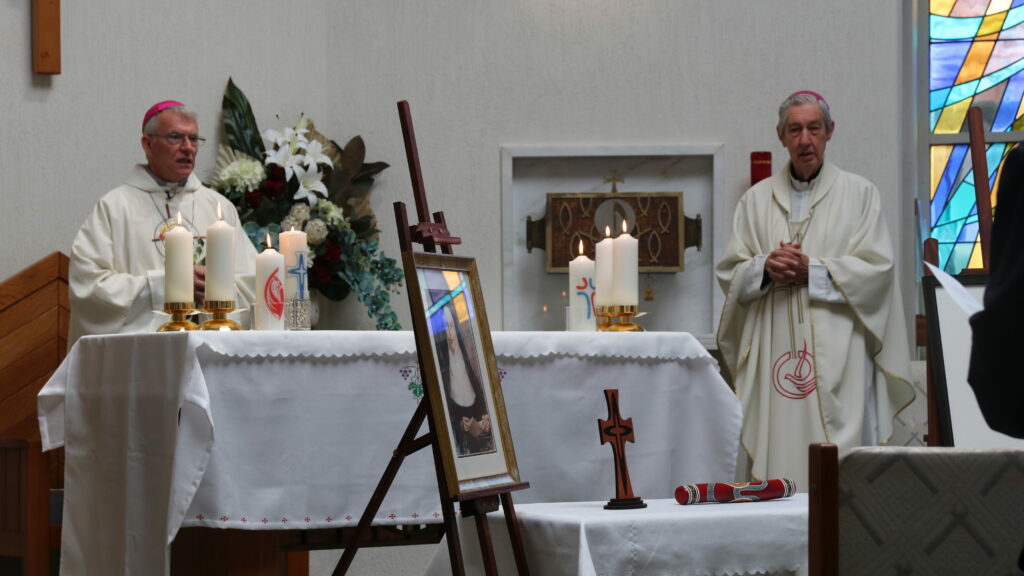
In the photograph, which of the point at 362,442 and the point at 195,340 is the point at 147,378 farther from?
the point at 362,442

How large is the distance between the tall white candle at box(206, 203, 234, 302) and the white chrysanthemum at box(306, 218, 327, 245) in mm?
2069

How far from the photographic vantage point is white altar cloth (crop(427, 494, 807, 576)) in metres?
2.88

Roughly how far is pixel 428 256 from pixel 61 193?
2.71 metres

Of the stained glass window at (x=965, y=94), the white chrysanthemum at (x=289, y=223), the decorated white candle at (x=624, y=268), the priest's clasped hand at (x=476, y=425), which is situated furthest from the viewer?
the stained glass window at (x=965, y=94)

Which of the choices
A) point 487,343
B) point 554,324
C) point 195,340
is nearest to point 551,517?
point 487,343

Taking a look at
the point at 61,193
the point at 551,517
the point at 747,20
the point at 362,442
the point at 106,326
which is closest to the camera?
the point at 551,517

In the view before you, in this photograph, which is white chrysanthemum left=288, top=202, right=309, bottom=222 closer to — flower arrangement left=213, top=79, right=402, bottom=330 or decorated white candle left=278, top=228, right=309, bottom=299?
flower arrangement left=213, top=79, right=402, bottom=330

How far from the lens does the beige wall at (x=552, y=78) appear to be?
248 inches

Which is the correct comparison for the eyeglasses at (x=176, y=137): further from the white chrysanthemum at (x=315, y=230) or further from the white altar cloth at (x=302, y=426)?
the white altar cloth at (x=302, y=426)

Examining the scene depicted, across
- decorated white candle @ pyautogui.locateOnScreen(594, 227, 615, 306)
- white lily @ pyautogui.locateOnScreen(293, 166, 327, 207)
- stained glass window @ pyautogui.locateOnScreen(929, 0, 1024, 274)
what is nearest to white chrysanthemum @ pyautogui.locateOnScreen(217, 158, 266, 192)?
white lily @ pyautogui.locateOnScreen(293, 166, 327, 207)

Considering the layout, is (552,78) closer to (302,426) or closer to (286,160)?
(286,160)

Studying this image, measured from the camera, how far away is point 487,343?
10.5 feet

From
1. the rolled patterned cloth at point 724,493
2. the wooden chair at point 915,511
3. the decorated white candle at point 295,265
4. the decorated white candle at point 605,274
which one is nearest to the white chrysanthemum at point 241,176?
the decorated white candle at point 295,265

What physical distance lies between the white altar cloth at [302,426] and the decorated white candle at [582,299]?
39 cm
